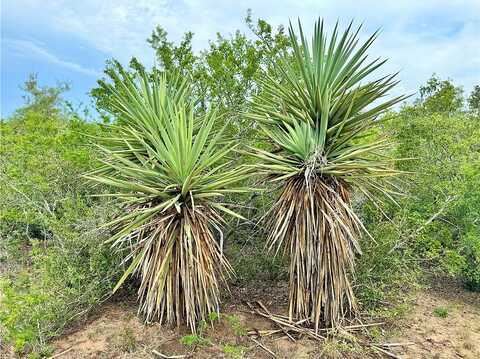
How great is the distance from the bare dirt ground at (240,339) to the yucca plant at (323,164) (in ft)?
1.61

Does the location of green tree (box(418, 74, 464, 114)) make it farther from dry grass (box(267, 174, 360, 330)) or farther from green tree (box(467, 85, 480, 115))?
dry grass (box(267, 174, 360, 330))

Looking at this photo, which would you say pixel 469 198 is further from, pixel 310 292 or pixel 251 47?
pixel 251 47

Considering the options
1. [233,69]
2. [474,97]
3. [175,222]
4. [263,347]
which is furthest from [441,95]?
[175,222]

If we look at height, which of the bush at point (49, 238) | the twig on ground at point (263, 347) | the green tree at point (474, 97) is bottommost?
the twig on ground at point (263, 347)

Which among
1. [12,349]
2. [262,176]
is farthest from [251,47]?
[12,349]

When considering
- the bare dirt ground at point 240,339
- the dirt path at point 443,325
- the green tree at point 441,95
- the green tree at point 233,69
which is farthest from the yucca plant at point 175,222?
the green tree at point 441,95

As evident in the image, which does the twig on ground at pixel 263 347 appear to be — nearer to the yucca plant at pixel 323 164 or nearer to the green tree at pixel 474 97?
the yucca plant at pixel 323 164

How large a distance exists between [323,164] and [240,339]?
2.41 m

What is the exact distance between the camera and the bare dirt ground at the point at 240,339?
454cm

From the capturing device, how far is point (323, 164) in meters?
4.66

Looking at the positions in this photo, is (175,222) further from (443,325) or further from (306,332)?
(443,325)

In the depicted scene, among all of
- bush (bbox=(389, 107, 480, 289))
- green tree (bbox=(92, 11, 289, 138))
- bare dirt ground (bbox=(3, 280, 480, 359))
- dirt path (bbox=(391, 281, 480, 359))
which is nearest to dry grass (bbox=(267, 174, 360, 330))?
bare dirt ground (bbox=(3, 280, 480, 359))

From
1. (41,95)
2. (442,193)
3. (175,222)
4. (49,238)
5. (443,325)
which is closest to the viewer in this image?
(175,222)

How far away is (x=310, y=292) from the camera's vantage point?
4.94 metres
